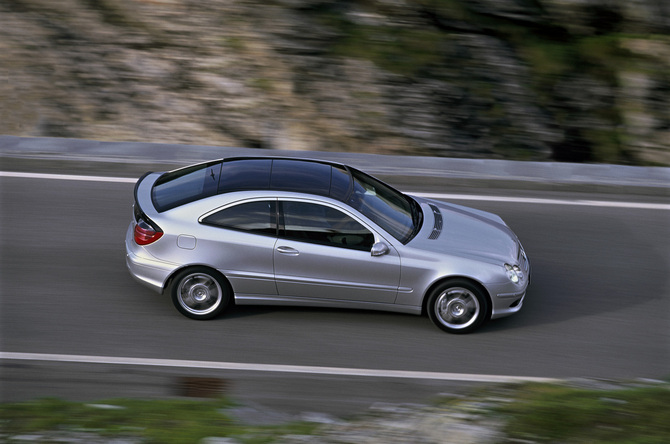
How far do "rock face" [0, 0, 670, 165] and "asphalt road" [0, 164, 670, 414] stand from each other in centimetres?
503

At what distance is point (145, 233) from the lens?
7969mm

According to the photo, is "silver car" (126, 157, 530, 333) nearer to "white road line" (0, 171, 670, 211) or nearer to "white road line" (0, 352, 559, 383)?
"white road line" (0, 352, 559, 383)

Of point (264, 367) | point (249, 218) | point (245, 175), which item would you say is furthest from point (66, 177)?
point (264, 367)

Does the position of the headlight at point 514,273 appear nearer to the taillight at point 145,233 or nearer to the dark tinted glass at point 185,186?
the dark tinted glass at point 185,186

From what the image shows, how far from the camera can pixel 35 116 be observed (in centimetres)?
1480

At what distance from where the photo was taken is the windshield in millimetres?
8055

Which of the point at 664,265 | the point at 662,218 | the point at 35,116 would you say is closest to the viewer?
the point at 664,265

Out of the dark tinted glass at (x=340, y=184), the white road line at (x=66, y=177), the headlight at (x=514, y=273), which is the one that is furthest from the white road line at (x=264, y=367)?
the white road line at (x=66, y=177)

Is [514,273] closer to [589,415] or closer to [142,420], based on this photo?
[589,415]

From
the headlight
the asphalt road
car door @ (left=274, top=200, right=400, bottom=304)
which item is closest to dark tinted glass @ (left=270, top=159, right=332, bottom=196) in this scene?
car door @ (left=274, top=200, right=400, bottom=304)

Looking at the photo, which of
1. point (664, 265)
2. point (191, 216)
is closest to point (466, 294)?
point (191, 216)

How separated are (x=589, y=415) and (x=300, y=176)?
3629 mm

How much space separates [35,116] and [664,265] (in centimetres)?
1110

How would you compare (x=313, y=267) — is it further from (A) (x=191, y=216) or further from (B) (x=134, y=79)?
(B) (x=134, y=79)
